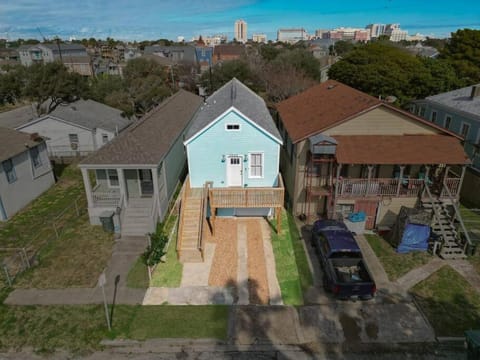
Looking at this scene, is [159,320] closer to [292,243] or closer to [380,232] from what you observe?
[292,243]

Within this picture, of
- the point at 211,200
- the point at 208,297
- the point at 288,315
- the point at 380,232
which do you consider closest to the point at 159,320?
the point at 208,297

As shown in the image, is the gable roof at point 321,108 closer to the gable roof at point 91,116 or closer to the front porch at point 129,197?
the front porch at point 129,197

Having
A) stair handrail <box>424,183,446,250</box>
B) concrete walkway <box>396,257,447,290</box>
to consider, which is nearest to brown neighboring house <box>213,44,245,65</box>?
stair handrail <box>424,183,446,250</box>

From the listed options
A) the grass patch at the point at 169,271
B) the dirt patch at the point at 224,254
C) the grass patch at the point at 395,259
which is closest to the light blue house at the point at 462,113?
the grass patch at the point at 395,259

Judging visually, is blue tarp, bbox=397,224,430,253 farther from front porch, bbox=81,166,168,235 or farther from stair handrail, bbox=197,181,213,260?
front porch, bbox=81,166,168,235

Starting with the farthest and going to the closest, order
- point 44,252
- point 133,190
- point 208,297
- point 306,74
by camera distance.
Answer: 1. point 306,74
2. point 133,190
3. point 44,252
4. point 208,297

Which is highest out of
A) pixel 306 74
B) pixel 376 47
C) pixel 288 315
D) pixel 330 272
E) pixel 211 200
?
pixel 376 47
